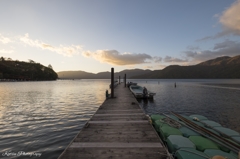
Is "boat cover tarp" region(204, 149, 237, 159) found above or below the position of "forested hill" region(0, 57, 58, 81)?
below

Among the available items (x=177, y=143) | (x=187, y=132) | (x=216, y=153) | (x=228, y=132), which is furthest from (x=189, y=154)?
(x=228, y=132)

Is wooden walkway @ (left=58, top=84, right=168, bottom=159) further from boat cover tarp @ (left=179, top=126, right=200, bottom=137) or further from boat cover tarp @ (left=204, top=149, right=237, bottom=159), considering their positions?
boat cover tarp @ (left=179, top=126, right=200, bottom=137)

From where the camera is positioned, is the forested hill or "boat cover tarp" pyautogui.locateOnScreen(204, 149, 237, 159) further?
the forested hill

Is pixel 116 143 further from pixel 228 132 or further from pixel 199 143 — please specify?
pixel 228 132

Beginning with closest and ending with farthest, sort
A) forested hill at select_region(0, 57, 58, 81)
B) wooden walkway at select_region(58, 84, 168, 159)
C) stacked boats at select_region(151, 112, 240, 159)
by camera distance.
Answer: wooden walkway at select_region(58, 84, 168, 159) → stacked boats at select_region(151, 112, 240, 159) → forested hill at select_region(0, 57, 58, 81)

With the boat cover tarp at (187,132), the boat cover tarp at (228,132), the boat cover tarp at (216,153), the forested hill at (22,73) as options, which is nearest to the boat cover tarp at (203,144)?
the boat cover tarp at (216,153)

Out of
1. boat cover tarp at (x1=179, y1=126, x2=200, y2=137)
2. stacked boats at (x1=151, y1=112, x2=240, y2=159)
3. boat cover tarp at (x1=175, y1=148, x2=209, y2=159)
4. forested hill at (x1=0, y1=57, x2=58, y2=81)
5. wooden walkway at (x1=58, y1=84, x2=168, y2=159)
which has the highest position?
forested hill at (x1=0, y1=57, x2=58, y2=81)

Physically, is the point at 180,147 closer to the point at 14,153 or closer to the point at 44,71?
the point at 14,153

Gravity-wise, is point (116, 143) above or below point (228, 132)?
above

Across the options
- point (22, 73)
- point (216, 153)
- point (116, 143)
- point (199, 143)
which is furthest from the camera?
point (22, 73)

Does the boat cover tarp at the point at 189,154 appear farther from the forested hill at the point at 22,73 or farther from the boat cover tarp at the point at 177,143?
the forested hill at the point at 22,73

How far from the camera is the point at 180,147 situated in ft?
18.7

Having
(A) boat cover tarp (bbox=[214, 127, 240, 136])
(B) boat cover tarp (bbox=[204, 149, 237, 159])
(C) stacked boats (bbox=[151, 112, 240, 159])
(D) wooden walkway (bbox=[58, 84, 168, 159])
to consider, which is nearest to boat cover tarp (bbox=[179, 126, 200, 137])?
(C) stacked boats (bbox=[151, 112, 240, 159])

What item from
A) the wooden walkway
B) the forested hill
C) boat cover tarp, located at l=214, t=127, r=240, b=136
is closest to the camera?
the wooden walkway
